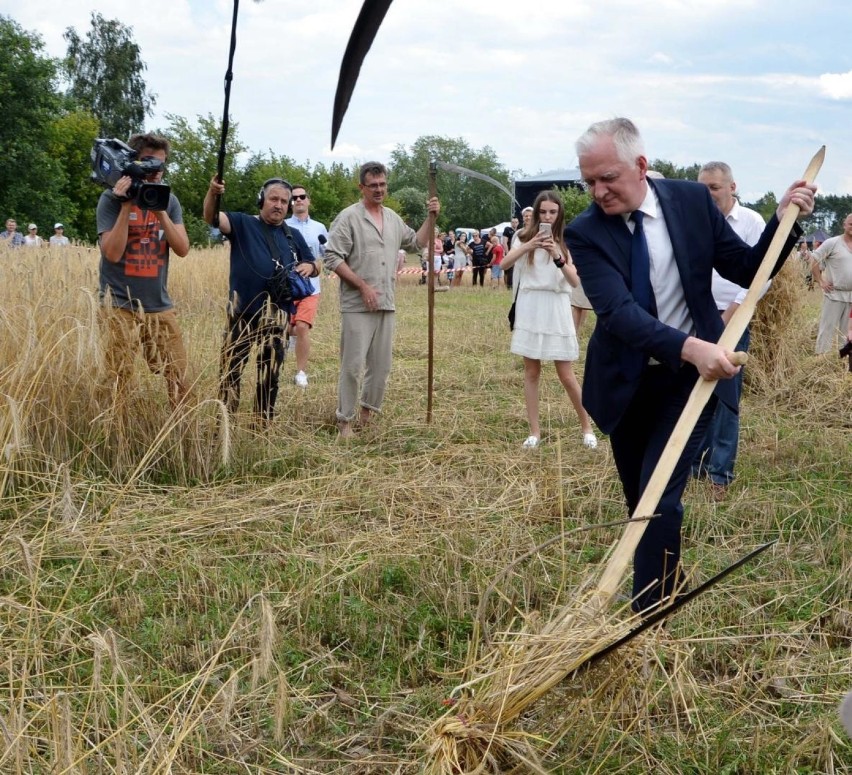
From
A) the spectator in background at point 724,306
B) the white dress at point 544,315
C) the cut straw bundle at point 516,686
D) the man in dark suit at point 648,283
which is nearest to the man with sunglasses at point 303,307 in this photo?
the white dress at point 544,315

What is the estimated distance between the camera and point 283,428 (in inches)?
248

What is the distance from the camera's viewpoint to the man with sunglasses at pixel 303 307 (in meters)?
8.39

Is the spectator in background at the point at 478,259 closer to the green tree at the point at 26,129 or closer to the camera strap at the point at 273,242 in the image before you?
the green tree at the point at 26,129

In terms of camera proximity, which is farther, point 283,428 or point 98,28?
point 98,28

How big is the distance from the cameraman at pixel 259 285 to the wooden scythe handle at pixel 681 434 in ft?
11.3

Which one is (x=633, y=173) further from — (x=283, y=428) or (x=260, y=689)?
(x=283, y=428)

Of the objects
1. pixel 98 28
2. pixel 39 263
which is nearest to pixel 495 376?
pixel 39 263

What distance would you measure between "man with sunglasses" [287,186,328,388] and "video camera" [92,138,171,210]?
2268 millimetres

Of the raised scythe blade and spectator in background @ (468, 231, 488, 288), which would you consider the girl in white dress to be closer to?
the raised scythe blade

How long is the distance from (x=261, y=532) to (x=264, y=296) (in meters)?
2.38

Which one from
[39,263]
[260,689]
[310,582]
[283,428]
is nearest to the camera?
[260,689]

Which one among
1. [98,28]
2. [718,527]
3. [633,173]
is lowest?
[718,527]

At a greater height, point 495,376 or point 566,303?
point 566,303

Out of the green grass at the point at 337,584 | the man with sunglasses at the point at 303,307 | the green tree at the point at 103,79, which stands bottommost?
the green grass at the point at 337,584
